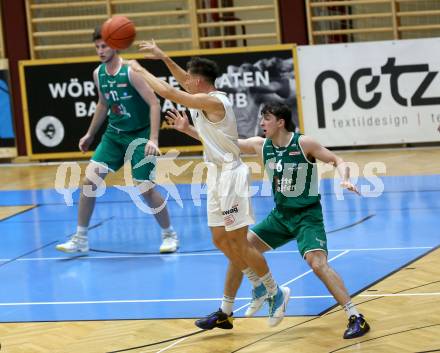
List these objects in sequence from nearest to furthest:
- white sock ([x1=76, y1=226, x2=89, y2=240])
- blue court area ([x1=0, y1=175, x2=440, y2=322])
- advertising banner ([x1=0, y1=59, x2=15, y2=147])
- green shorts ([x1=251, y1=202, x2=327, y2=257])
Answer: green shorts ([x1=251, y1=202, x2=327, y2=257])
blue court area ([x1=0, y1=175, x2=440, y2=322])
white sock ([x1=76, y1=226, x2=89, y2=240])
advertising banner ([x1=0, y1=59, x2=15, y2=147])

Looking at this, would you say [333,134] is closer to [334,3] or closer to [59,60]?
[334,3]

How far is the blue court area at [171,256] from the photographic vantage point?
7.94 m

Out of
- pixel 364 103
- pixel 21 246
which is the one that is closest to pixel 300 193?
pixel 21 246

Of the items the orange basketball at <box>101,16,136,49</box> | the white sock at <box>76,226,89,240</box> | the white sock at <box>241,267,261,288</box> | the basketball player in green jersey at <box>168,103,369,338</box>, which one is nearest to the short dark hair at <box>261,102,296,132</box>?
the basketball player in green jersey at <box>168,103,369,338</box>

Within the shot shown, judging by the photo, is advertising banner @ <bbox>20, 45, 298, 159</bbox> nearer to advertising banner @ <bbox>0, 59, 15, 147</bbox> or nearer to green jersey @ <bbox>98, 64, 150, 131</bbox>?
advertising banner @ <bbox>0, 59, 15, 147</bbox>

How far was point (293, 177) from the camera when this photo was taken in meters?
7.01

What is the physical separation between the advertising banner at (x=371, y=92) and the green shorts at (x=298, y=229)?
761 cm

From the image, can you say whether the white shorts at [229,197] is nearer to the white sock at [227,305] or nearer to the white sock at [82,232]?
the white sock at [227,305]

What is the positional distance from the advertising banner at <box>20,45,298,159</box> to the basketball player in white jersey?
769cm

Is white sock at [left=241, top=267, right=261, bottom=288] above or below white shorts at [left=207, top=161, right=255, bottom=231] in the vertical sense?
below

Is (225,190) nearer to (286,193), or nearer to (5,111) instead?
(286,193)

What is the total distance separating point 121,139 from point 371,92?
5673 mm

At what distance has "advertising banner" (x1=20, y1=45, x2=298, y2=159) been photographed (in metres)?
14.8

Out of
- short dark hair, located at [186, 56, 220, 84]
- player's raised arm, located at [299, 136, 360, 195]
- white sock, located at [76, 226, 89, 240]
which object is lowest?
white sock, located at [76, 226, 89, 240]
